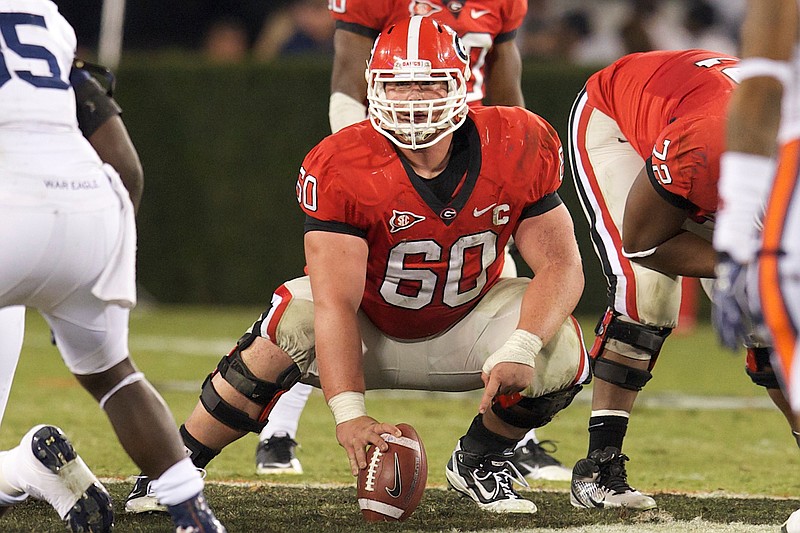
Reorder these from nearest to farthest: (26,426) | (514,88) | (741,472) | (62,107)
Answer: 1. (62,107)
2. (741,472)
3. (514,88)
4. (26,426)

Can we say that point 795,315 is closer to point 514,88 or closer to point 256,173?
point 514,88

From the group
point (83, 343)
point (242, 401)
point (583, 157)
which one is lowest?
point (242, 401)

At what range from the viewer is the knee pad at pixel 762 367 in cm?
354

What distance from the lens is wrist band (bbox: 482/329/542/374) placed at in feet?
10.6

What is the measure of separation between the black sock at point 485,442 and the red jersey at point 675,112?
0.79 metres

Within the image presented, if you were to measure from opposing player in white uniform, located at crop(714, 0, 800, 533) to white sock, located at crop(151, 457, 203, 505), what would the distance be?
1202 mm

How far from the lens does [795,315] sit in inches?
83.5

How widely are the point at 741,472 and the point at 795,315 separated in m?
2.32

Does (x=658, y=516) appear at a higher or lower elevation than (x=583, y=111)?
lower

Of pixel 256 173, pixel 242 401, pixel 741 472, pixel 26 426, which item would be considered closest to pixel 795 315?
pixel 242 401

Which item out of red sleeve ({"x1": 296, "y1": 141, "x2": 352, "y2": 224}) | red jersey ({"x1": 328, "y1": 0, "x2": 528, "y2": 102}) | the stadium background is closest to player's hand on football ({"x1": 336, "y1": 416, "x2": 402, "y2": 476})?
red sleeve ({"x1": 296, "y1": 141, "x2": 352, "y2": 224})

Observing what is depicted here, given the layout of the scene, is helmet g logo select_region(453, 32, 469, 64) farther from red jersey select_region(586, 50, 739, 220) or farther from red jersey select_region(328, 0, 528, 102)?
red jersey select_region(328, 0, 528, 102)

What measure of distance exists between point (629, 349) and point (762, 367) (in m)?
0.37

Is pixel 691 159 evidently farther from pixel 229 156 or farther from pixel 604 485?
pixel 229 156
